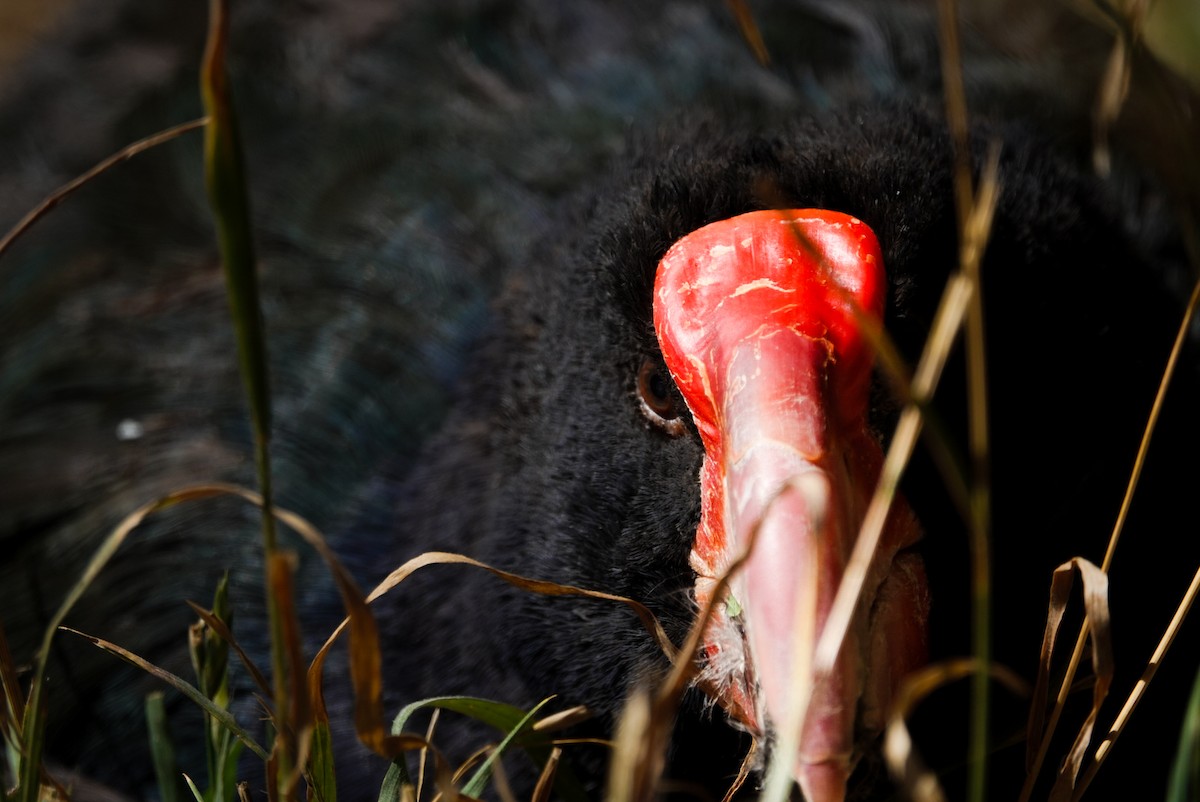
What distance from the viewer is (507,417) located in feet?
8.03

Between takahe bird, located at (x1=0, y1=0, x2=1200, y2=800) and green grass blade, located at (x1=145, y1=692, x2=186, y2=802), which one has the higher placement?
takahe bird, located at (x1=0, y1=0, x2=1200, y2=800)

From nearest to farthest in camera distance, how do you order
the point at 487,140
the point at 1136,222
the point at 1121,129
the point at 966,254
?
1. the point at 966,254
2. the point at 1136,222
3. the point at 1121,129
4. the point at 487,140

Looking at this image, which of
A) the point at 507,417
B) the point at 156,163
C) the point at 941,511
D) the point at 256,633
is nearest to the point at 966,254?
the point at 941,511

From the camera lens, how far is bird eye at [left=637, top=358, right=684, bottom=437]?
2.01m

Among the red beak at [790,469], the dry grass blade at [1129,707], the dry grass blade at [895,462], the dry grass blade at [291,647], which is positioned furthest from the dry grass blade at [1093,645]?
the dry grass blade at [291,647]

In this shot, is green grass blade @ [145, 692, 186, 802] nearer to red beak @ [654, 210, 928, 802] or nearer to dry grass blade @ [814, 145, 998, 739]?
red beak @ [654, 210, 928, 802]

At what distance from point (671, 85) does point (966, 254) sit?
5.86ft

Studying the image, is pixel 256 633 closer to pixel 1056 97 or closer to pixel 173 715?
pixel 173 715

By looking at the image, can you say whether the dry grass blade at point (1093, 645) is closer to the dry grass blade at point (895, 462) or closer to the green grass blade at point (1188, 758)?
the green grass blade at point (1188, 758)

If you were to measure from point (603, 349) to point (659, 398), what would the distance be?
0.14 metres

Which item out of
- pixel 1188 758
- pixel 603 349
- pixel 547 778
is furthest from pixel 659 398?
pixel 1188 758

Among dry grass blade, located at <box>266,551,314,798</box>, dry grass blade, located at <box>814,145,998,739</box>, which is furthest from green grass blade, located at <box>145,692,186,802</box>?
dry grass blade, located at <box>814,145,998,739</box>

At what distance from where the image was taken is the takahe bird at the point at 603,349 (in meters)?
1.81

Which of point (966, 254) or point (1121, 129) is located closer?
point (966, 254)
